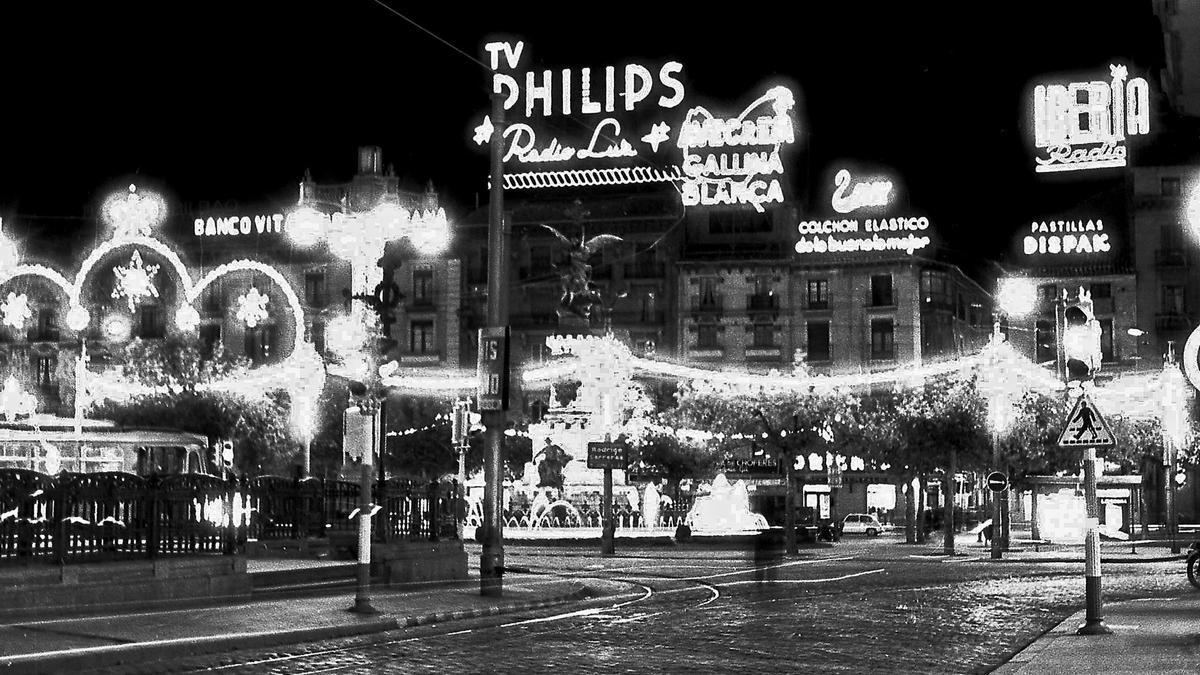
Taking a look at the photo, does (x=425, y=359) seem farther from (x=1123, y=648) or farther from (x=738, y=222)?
(x=1123, y=648)

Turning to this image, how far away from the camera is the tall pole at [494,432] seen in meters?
26.9

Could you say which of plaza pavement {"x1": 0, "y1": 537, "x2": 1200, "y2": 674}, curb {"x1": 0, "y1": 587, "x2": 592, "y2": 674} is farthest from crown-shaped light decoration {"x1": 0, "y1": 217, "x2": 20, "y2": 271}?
curb {"x1": 0, "y1": 587, "x2": 592, "y2": 674}

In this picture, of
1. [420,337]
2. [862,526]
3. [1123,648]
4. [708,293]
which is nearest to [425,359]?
[420,337]

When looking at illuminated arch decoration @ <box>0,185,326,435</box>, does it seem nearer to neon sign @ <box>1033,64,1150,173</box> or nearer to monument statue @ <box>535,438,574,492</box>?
monument statue @ <box>535,438,574,492</box>

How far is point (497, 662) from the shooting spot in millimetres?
17344

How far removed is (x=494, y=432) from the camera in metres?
27.2

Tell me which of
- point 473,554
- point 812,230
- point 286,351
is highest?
point 812,230

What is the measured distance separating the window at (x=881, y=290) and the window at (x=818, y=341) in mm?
3095

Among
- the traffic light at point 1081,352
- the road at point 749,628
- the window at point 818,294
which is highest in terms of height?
the window at point 818,294

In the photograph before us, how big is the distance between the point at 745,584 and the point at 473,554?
1379 centimetres

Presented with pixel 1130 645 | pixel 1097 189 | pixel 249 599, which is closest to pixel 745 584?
pixel 249 599

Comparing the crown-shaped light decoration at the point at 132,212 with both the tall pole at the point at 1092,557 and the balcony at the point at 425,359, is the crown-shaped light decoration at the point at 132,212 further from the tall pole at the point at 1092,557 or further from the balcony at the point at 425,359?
the balcony at the point at 425,359

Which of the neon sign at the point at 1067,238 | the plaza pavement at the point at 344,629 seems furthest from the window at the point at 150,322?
the plaza pavement at the point at 344,629

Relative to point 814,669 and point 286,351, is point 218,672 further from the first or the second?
point 286,351
